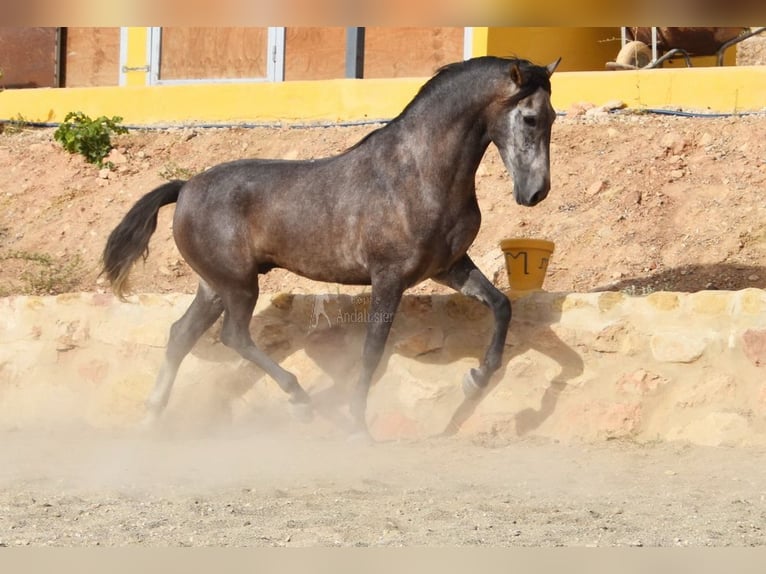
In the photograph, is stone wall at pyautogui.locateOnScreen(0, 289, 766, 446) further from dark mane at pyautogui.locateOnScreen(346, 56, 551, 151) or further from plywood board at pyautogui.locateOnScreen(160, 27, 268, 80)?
plywood board at pyautogui.locateOnScreen(160, 27, 268, 80)

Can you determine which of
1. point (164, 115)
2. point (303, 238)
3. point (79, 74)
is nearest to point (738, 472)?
point (303, 238)

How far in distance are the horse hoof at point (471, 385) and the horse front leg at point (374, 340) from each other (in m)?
0.52

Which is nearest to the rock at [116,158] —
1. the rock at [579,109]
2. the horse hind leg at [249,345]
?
the rock at [579,109]

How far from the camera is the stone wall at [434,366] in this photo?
6.11 metres

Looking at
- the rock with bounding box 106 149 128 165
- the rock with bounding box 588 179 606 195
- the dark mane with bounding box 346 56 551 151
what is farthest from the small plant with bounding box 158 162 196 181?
the dark mane with bounding box 346 56 551 151

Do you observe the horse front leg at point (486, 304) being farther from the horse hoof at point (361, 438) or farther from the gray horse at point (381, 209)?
the horse hoof at point (361, 438)

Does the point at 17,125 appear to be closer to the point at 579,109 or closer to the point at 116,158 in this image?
the point at 116,158

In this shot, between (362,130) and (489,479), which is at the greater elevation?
(362,130)

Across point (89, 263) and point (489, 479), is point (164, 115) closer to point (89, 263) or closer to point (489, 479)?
point (89, 263)

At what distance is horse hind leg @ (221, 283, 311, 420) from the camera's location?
657 centimetres

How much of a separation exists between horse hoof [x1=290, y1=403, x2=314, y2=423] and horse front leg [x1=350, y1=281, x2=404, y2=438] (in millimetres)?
322

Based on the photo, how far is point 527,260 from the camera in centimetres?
672

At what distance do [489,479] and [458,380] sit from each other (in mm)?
1462

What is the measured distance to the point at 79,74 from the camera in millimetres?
13656
